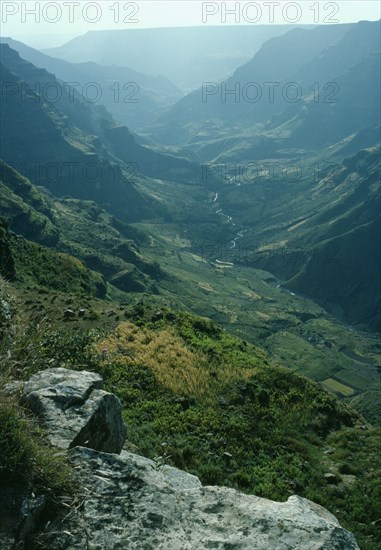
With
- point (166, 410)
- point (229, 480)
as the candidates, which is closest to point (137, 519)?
point (229, 480)

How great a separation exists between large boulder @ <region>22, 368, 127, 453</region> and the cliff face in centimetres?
5

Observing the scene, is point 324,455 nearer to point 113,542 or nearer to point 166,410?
point 166,410

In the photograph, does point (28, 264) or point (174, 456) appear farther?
point (28, 264)

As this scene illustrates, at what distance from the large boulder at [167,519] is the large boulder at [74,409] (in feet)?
3.97

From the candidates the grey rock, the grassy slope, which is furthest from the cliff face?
the grey rock

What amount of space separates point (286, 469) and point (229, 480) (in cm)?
371

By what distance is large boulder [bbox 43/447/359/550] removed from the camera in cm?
836

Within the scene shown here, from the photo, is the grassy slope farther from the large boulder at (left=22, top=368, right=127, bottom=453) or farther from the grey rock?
the large boulder at (left=22, top=368, right=127, bottom=453)

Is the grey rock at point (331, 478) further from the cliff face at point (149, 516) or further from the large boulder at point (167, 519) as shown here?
the large boulder at point (167, 519)

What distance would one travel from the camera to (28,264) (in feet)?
285

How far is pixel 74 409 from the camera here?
11.6 metres

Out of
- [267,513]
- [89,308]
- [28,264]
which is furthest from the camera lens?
[28,264]

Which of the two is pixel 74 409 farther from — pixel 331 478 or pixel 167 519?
pixel 331 478

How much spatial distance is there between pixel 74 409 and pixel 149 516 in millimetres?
3502
